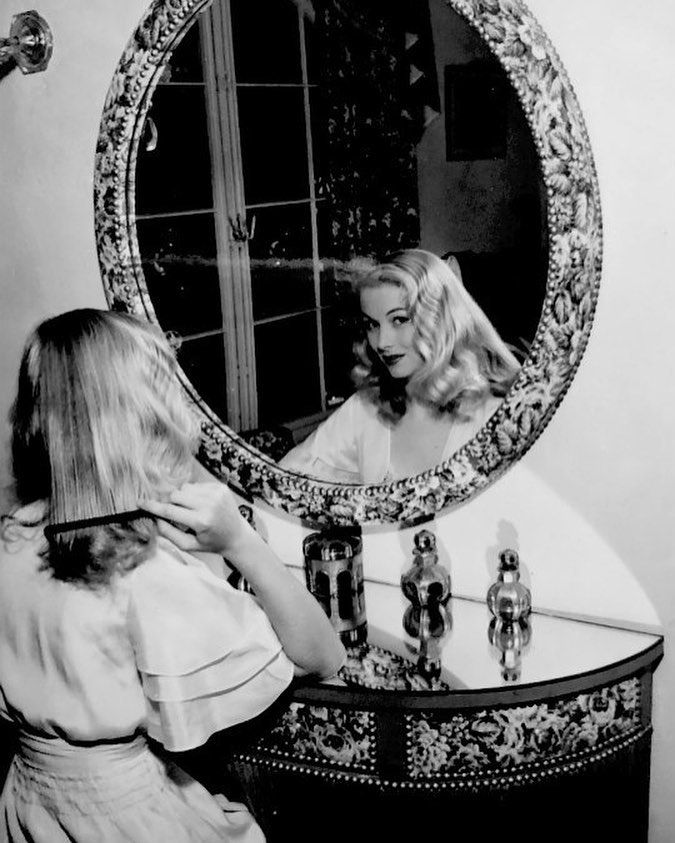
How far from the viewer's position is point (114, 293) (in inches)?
75.0

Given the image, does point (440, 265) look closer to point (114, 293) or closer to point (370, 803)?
point (114, 293)

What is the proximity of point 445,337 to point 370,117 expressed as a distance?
38cm

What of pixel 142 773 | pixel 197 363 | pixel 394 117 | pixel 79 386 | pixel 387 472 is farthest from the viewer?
pixel 197 363

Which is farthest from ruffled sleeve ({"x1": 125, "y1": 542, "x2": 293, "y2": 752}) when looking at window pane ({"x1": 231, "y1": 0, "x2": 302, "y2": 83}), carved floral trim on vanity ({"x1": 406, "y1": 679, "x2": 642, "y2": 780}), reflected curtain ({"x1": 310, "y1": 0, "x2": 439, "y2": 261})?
window pane ({"x1": 231, "y1": 0, "x2": 302, "y2": 83})

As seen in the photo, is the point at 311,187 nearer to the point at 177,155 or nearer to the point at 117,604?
the point at 177,155

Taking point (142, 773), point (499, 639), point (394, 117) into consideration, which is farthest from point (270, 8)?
point (142, 773)

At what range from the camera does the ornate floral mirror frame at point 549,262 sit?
145 cm

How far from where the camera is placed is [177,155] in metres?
1.78

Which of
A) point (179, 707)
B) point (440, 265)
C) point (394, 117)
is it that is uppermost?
point (394, 117)

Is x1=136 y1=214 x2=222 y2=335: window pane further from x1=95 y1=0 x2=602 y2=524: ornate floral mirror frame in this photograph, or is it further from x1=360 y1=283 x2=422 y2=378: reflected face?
x1=360 y1=283 x2=422 y2=378: reflected face

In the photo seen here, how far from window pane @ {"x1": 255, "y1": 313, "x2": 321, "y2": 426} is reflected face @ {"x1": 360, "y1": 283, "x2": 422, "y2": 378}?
11cm

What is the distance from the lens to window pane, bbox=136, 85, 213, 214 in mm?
1755

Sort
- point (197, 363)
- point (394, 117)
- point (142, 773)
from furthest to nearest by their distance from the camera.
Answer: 1. point (197, 363)
2. point (394, 117)
3. point (142, 773)

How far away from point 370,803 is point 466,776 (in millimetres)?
161
